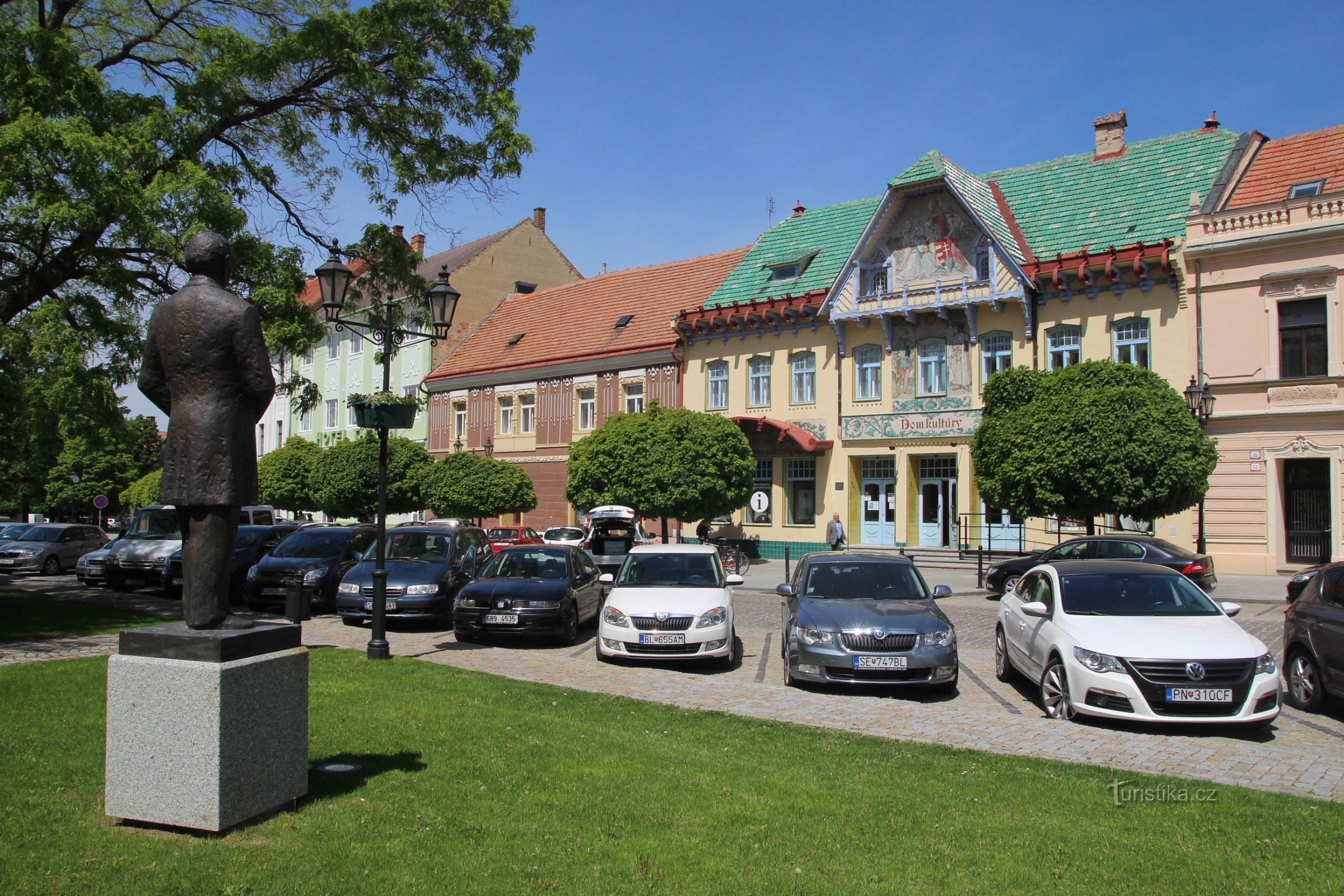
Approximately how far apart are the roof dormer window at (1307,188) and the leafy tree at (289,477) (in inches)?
1429

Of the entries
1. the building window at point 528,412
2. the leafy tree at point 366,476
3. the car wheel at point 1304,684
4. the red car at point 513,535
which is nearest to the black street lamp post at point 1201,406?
the car wheel at point 1304,684

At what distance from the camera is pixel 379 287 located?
58.9ft

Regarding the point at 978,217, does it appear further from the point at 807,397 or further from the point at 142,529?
the point at 142,529

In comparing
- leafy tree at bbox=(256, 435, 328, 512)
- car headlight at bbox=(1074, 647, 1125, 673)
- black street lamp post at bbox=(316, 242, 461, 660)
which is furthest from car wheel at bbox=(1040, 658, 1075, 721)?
leafy tree at bbox=(256, 435, 328, 512)

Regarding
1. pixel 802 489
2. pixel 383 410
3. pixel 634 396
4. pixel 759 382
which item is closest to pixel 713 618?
pixel 383 410

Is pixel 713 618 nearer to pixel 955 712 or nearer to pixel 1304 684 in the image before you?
pixel 955 712

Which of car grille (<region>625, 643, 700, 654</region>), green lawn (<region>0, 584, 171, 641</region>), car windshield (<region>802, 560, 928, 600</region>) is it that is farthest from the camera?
green lawn (<region>0, 584, 171, 641</region>)

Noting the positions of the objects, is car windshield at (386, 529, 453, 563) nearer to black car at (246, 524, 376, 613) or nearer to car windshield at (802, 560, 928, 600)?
black car at (246, 524, 376, 613)

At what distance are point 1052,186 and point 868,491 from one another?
11.2m

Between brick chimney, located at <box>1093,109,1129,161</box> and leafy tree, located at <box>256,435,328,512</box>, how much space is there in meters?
32.5

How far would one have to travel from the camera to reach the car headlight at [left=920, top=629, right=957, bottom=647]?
10.2 m

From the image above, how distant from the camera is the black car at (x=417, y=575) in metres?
15.1

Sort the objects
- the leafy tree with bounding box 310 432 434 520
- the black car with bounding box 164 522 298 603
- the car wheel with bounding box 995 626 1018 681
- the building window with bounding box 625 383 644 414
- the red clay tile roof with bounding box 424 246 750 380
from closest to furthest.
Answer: the car wheel with bounding box 995 626 1018 681 → the black car with bounding box 164 522 298 603 → the leafy tree with bounding box 310 432 434 520 → the building window with bounding box 625 383 644 414 → the red clay tile roof with bounding box 424 246 750 380

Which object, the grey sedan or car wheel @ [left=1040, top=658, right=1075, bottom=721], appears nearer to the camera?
car wheel @ [left=1040, top=658, right=1075, bottom=721]
